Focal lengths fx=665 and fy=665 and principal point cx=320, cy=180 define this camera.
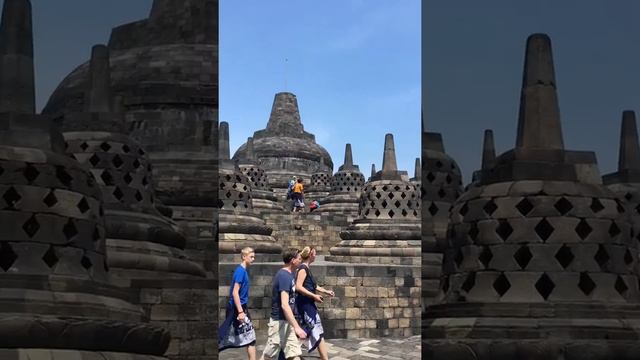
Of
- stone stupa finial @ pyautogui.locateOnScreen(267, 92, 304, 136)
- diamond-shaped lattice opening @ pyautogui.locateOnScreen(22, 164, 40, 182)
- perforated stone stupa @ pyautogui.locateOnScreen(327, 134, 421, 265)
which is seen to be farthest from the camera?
stone stupa finial @ pyautogui.locateOnScreen(267, 92, 304, 136)

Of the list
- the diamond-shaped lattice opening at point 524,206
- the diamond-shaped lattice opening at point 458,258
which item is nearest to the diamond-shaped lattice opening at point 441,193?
the diamond-shaped lattice opening at point 458,258

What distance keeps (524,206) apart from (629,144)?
5.12ft

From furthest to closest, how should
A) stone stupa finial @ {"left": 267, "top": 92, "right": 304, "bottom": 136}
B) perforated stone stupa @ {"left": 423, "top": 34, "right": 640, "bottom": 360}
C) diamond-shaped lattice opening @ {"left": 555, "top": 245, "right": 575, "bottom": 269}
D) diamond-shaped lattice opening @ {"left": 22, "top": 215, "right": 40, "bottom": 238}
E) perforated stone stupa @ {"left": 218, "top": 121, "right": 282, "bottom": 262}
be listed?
1. stone stupa finial @ {"left": 267, "top": 92, "right": 304, "bottom": 136}
2. perforated stone stupa @ {"left": 218, "top": 121, "right": 282, "bottom": 262}
3. diamond-shaped lattice opening @ {"left": 555, "top": 245, "right": 575, "bottom": 269}
4. perforated stone stupa @ {"left": 423, "top": 34, "right": 640, "bottom": 360}
5. diamond-shaped lattice opening @ {"left": 22, "top": 215, "right": 40, "bottom": 238}

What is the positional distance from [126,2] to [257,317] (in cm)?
607

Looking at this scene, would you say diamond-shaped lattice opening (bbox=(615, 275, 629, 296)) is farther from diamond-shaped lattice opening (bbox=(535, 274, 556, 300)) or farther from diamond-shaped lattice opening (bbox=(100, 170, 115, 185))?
diamond-shaped lattice opening (bbox=(100, 170, 115, 185))

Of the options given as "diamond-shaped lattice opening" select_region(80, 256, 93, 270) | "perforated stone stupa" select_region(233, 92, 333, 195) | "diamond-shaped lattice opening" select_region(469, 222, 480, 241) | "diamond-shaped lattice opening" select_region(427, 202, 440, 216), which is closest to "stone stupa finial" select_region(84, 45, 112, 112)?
"diamond-shaped lattice opening" select_region(80, 256, 93, 270)

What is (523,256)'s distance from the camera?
5062 mm

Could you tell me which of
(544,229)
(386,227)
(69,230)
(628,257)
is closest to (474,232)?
(544,229)

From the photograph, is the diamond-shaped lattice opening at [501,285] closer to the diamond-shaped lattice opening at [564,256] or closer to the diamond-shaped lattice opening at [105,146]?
the diamond-shaped lattice opening at [564,256]

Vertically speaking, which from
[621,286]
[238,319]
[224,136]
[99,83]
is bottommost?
[238,319]

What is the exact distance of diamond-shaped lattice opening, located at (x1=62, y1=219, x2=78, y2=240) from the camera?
4.32m

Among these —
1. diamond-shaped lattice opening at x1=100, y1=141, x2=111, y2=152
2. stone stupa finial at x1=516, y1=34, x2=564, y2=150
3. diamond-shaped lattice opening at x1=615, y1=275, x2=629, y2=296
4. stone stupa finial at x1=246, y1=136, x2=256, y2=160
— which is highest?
stone stupa finial at x1=246, y1=136, x2=256, y2=160

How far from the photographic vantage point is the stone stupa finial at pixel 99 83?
500 centimetres

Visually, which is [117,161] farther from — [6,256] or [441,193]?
[441,193]
